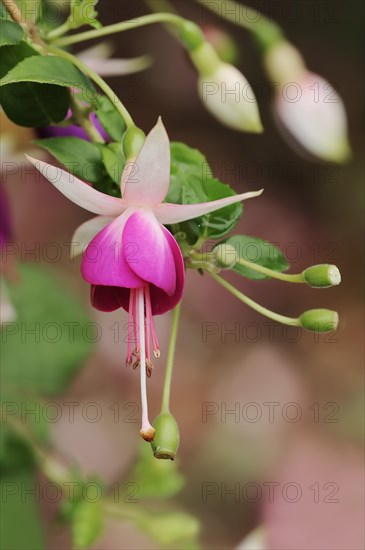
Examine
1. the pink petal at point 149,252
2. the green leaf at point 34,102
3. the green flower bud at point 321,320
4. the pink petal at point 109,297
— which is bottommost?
the green flower bud at point 321,320

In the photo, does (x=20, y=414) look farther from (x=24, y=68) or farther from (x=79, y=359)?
(x=24, y=68)

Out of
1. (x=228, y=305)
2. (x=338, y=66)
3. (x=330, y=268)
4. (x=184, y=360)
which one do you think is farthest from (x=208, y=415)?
(x=330, y=268)

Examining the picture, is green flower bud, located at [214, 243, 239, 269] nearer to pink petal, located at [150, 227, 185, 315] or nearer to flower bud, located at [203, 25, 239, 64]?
pink petal, located at [150, 227, 185, 315]

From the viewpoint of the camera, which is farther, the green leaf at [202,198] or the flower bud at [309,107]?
the flower bud at [309,107]

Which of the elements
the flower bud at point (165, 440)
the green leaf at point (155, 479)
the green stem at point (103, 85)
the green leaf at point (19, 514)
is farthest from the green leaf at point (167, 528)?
the green stem at point (103, 85)

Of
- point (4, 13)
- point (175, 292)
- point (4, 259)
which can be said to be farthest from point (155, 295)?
A: point (4, 259)

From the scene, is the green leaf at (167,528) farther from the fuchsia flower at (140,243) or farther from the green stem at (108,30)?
the green stem at (108,30)

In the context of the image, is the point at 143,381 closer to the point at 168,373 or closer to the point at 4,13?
the point at 168,373
